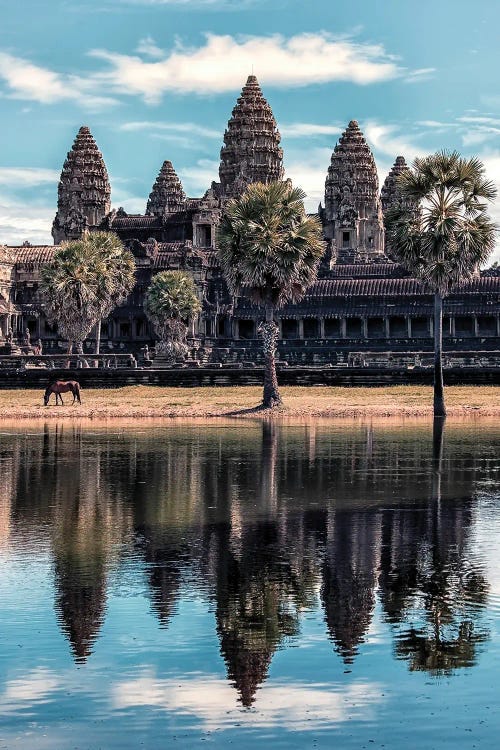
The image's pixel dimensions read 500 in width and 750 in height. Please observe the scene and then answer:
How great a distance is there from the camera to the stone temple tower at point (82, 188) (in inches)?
7136

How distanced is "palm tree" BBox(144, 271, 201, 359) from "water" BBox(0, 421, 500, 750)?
263 feet

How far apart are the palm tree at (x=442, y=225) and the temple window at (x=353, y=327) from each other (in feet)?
232

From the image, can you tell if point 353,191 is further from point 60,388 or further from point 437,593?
point 437,593

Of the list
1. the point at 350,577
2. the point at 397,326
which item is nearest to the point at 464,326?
the point at 397,326

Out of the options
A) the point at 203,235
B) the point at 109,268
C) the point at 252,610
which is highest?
the point at 203,235

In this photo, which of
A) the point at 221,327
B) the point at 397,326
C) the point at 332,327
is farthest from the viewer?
the point at 221,327

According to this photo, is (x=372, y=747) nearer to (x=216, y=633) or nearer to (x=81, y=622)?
(x=216, y=633)

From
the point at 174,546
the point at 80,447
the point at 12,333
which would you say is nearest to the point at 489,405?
the point at 80,447

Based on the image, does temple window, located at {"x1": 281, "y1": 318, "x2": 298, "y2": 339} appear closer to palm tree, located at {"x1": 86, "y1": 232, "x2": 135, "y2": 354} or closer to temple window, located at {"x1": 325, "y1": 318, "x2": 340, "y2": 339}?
temple window, located at {"x1": 325, "y1": 318, "x2": 340, "y2": 339}

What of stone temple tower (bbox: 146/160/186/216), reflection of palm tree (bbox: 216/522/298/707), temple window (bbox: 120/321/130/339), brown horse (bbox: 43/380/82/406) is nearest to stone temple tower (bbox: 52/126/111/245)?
stone temple tower (bbox: 146/160/186/216)

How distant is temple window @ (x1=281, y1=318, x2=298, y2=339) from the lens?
132375mm

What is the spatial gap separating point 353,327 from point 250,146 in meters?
40.7

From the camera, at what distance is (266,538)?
22391 mm

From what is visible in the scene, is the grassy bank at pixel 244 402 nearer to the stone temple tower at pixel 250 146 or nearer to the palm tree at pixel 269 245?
the palm tree at pixel 269 245
